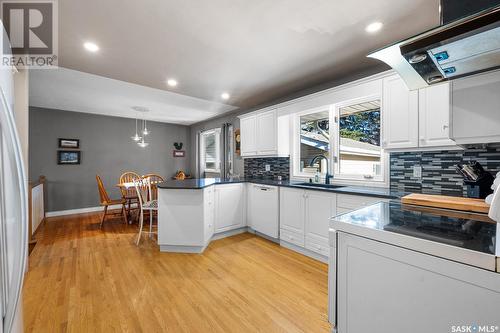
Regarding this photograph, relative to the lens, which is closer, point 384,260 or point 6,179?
point 6,179

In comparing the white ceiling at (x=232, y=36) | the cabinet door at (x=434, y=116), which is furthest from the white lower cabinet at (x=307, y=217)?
the white ceiling at (x=232, y=36)

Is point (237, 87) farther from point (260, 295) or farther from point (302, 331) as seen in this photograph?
point (302, 331)

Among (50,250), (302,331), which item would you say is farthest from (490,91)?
(50,250)

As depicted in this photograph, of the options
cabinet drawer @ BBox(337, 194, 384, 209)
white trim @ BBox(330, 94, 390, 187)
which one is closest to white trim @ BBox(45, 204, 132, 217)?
white trim @ BBox(330, 94, 390, 187)

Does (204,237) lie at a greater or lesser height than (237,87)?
lesser

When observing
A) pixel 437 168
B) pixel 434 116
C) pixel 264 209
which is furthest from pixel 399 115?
pixel 264 209

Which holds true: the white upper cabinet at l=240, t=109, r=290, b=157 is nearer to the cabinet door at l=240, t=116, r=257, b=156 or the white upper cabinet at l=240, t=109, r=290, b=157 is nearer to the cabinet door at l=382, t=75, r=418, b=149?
the cabinet door at l=240, t=116, r=257, b=156

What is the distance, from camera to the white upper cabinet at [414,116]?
1845 millimetres

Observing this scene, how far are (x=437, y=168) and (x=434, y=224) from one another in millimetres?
1454

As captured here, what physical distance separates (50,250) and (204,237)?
83.6 inches

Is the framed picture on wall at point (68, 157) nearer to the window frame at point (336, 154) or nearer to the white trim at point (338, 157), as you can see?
the window frame at point (336, 154)

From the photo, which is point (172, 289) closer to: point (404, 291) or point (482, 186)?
point (404, 291)

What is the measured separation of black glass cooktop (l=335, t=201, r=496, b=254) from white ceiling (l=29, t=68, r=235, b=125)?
359 cm

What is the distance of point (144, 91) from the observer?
360 cm
